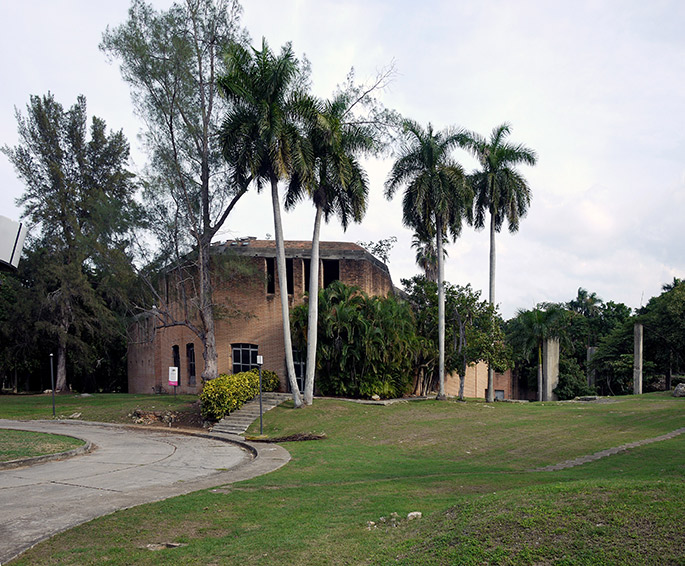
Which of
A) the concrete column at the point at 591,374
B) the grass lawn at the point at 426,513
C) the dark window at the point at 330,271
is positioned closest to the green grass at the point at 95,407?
the dark window at the point at 330,271

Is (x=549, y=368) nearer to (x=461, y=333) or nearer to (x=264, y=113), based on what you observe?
(x=461, y=333)

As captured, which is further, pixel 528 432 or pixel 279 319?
pixel 279 319

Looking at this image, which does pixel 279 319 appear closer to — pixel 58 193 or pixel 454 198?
pixel 454 198

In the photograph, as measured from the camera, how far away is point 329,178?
83.8ft

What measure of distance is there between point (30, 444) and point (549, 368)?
123 feet

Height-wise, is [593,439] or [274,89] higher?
[274,89]

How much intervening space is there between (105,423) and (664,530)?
84.3 ft

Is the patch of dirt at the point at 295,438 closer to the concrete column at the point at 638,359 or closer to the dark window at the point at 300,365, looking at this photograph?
the dark window at the point at 300,365

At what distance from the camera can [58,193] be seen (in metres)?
42.0

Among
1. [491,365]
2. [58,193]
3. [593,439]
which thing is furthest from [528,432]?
[58,193]

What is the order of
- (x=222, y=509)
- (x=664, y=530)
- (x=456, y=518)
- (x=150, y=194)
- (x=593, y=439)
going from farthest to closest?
(x=150, y=194), (x=593, y=439), (x=222, y=509), (x=456, y=518), (x=664, y=530)

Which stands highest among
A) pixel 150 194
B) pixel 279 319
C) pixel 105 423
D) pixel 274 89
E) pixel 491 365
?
pixel 274 89

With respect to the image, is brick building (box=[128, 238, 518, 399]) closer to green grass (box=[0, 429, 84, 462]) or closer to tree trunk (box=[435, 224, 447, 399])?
tree trunk (box=[435, 224, 447, 399])

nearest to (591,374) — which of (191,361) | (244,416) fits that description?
(191,361)
